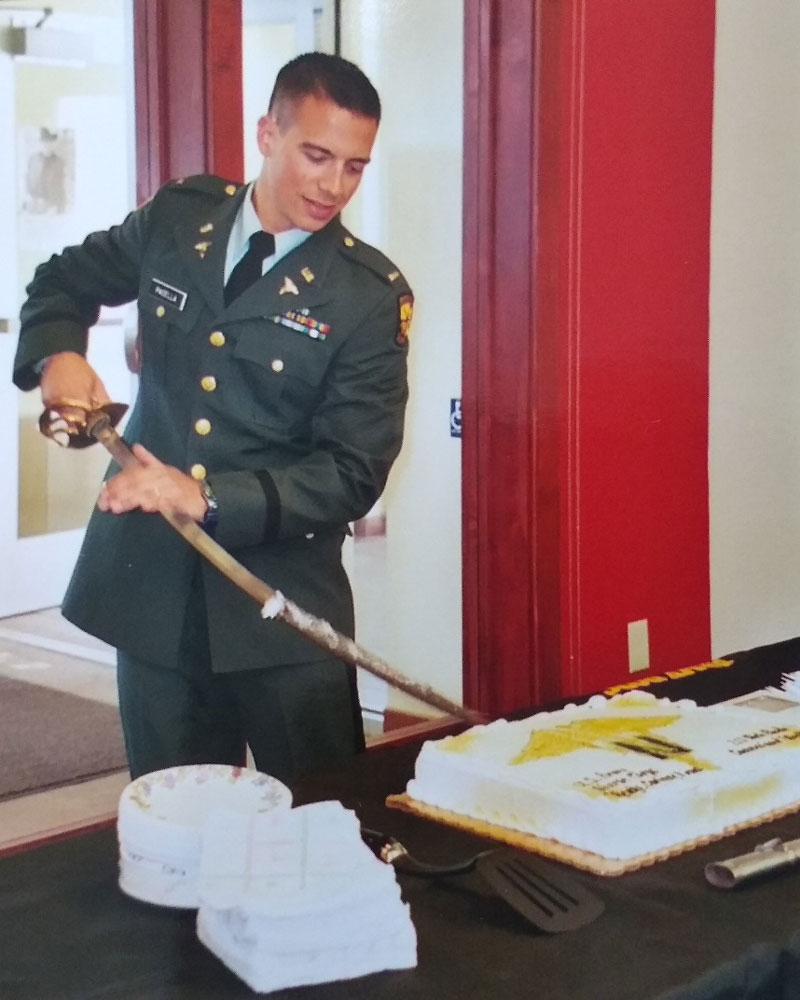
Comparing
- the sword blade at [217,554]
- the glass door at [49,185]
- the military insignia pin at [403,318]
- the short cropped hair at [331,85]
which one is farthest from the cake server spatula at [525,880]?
the glass door at [49,185]

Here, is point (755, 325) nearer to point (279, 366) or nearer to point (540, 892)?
point (279, 366)

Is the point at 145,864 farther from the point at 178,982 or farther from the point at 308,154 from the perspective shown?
the point at 308,154

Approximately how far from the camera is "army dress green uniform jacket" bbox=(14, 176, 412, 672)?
1.45 meters

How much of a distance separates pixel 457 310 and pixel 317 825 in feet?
4.70

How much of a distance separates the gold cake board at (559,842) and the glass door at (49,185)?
0.96m

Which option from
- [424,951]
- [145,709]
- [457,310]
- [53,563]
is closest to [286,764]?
[145,709]

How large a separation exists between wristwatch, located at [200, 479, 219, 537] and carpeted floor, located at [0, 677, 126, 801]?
3.94ft

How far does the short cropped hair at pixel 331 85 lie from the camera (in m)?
1.47

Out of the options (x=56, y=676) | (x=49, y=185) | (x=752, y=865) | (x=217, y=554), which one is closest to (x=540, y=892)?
(x=752, y=865)

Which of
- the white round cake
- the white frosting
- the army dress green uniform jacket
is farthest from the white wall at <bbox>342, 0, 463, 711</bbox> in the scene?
the white round cake

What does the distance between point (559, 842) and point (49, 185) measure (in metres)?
1.95

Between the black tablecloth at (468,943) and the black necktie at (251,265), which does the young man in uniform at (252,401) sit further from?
the black tablecloth at (468,943)

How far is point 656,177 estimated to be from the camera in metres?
2.20

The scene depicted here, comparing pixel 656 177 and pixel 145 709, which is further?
pixel 656 177
